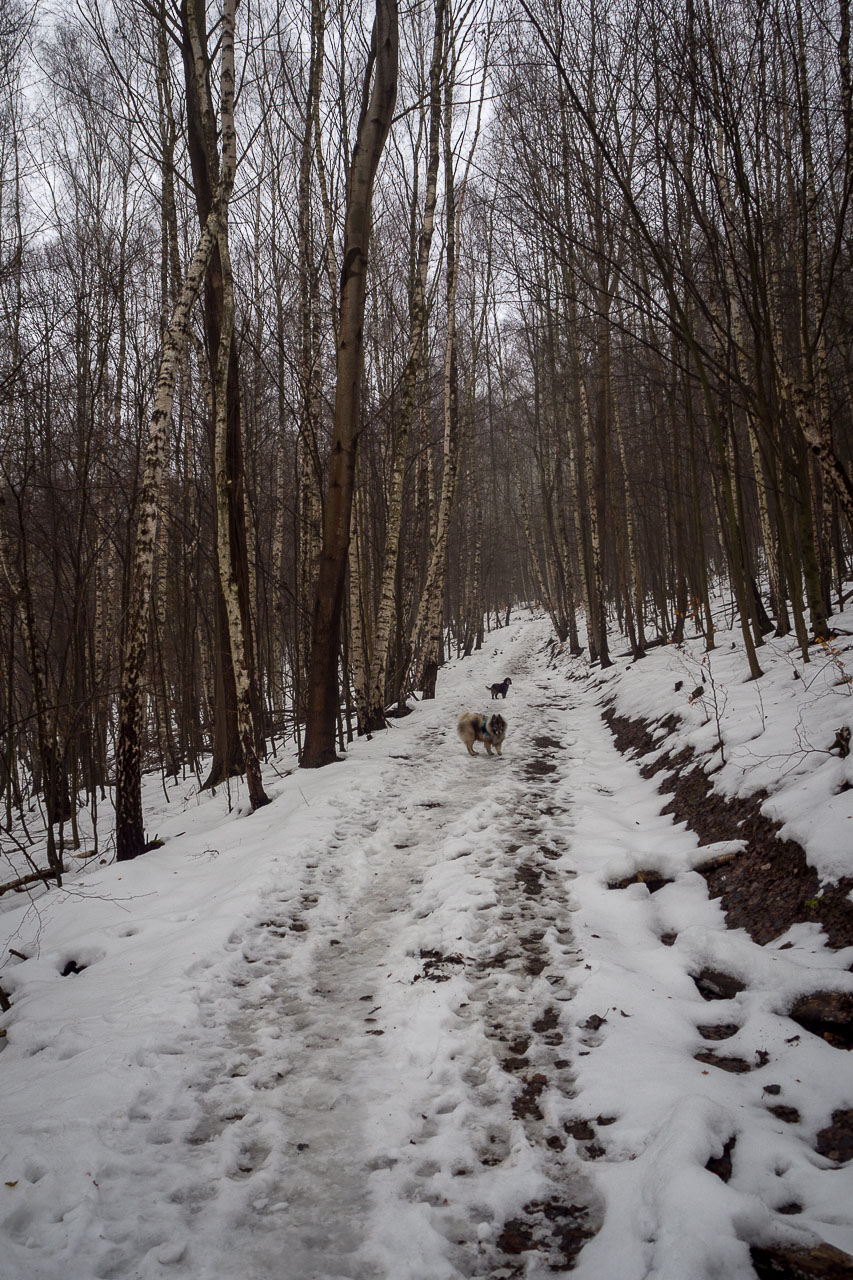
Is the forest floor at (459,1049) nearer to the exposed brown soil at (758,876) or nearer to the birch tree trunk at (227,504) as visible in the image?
the exposed brown soil at (758,876)

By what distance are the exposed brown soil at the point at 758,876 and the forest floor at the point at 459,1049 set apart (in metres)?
0.02

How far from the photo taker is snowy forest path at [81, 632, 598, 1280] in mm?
1972

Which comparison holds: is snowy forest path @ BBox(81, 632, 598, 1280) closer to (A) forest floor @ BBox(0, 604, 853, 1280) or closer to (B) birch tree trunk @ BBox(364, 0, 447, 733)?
(A) forest floor @ BBox(0, 604, 853, 1280)

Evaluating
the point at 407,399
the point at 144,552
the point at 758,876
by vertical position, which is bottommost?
the point at 758,876

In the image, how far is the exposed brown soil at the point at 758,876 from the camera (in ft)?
10.0

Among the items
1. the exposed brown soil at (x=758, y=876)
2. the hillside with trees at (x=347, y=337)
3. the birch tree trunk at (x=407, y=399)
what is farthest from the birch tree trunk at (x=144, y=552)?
the exposed brown soil at (x=758, y=876)

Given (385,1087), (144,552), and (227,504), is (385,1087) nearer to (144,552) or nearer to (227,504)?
(144,552)

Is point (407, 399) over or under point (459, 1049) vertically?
over

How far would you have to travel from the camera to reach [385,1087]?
2.67 metres

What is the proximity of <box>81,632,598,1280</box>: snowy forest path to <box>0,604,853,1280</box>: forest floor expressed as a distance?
13 mm

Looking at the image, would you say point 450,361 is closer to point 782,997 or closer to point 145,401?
point 145,401

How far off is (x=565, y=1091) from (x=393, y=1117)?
73cm

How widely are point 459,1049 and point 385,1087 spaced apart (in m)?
0.39

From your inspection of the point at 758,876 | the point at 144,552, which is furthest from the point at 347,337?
the point at 758,876
